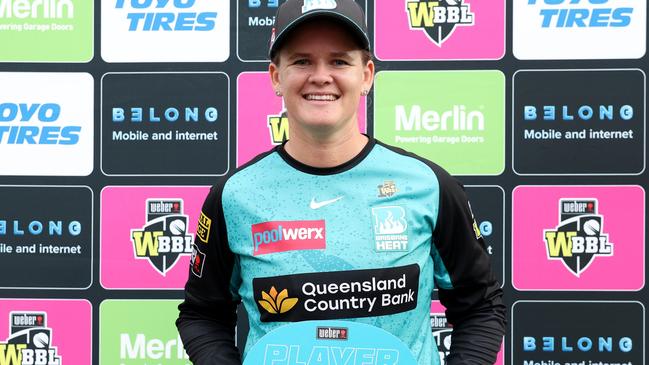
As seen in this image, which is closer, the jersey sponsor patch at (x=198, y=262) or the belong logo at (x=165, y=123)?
the jersey sponsor patch at (x=198, y=262)

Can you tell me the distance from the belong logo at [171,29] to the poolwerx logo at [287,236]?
38.6 inches

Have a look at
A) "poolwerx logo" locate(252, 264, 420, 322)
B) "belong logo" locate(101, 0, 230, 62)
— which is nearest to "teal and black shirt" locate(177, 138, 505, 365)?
"poolwerx logo" locate(252, 264, 420, 322)

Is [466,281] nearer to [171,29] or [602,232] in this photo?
[602,232]

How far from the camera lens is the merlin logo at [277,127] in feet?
6.45

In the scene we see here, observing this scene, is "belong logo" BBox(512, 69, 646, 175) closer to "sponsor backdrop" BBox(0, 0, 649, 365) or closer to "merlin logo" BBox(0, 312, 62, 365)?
"sponsor backdrop" BBox(0, 0, 649, 365)

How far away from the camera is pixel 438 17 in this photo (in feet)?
6.31

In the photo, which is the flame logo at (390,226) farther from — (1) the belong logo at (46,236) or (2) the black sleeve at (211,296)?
(1) the belong logo at (46,236)

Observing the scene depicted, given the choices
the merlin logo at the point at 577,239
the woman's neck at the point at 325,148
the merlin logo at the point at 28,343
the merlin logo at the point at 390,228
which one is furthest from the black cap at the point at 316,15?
the merlin logo at the point at 28,343

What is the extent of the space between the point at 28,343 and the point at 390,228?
147cm

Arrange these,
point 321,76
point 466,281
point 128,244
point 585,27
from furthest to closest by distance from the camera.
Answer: point 128,244, point 585,27, point 466,281, point 321,76

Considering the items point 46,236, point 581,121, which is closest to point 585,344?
point 581,121

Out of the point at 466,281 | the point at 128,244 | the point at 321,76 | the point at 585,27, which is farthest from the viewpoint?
the point at 128,244

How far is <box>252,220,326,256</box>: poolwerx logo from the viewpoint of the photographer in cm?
108

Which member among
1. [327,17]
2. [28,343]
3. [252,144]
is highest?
[327,17]
